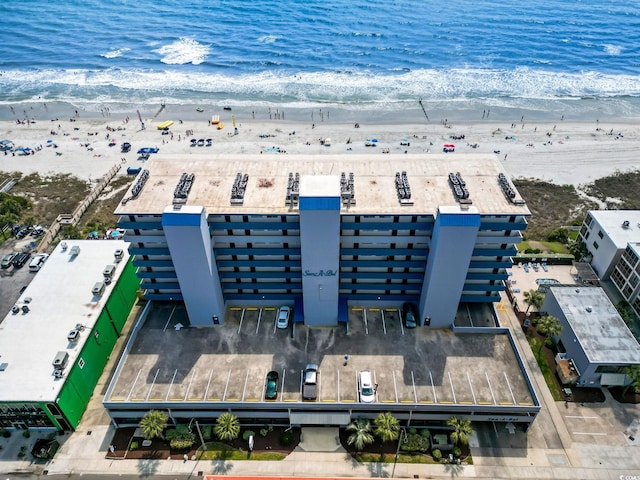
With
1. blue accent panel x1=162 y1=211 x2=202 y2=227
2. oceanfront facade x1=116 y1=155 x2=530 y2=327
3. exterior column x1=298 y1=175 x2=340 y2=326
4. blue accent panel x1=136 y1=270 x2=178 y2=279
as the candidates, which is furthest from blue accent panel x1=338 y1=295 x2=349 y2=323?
blue accent panel x1=162 y1=211 x2=202 y2=227

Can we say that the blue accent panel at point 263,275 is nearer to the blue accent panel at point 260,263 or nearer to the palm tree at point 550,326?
the blue accent panel at point 260,263

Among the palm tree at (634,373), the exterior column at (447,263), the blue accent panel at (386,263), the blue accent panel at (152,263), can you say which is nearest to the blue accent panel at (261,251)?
the blue accent panel at (152,263)

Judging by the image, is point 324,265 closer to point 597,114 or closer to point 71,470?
point 71,470

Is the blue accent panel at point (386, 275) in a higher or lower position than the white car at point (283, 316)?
higher

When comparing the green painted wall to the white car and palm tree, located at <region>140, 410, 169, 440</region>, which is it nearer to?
palm tree, located at <region>140, 410, 169, 440</region>

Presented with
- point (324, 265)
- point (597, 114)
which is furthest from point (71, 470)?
point (597, 114)

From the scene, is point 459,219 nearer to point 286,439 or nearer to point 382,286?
point 382,286

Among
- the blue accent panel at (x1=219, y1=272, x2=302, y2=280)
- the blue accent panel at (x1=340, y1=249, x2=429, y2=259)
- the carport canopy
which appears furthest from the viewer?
the blue accent panel at (x1=219, y1=272, x2=302, y2=280)
